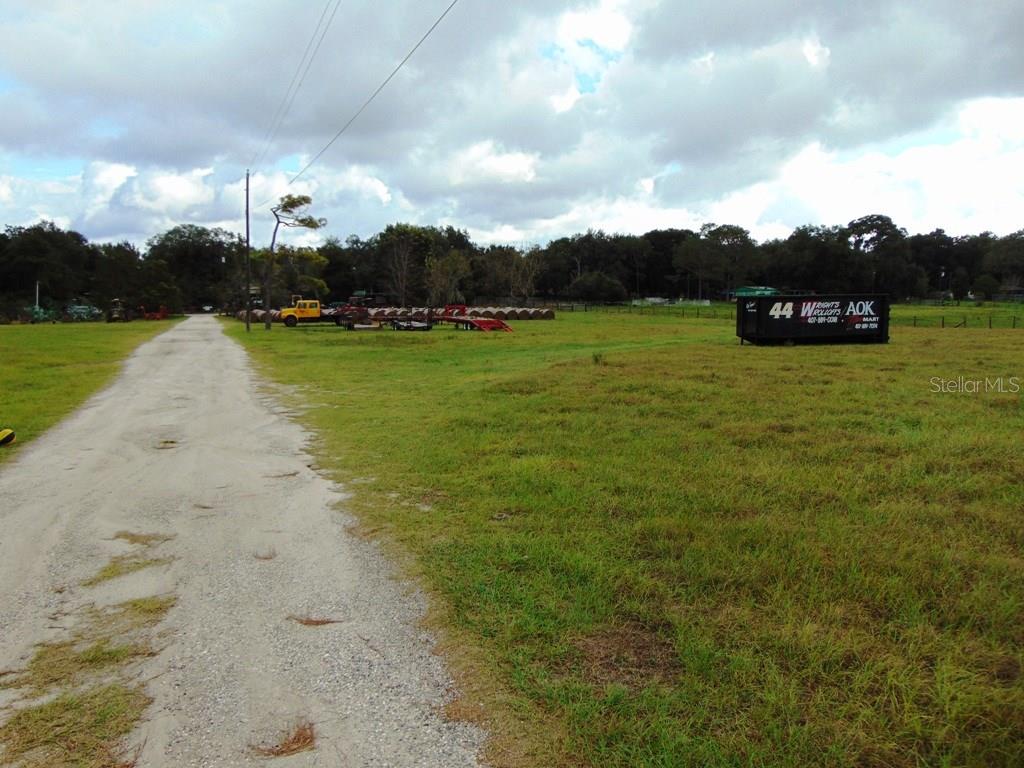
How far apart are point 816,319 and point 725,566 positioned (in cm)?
2097

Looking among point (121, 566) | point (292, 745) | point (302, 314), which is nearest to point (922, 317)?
point (302, 314)

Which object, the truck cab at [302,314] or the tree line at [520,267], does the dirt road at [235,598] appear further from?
the tree line at [520,267]

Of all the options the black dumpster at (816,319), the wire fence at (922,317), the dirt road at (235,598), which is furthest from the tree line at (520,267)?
the dirt road at (235,598)

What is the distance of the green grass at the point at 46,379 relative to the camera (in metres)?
10.7

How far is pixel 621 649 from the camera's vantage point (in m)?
3.43

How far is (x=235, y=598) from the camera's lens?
4148 mm

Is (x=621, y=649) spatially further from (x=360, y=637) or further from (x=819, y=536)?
(x=819, y=536)

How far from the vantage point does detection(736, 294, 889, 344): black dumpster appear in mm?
23016

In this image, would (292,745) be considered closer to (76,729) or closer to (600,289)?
(76,729)

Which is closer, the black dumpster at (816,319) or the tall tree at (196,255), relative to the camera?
the black dumpster at (816,319)

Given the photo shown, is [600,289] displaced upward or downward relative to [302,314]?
upward

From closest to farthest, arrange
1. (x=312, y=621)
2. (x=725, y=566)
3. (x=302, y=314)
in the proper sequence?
1. (x=312, y=621)
2. (x=725, y=566)
3. (x=302, y=314)

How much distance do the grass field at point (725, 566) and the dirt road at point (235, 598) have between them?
0.38 metres

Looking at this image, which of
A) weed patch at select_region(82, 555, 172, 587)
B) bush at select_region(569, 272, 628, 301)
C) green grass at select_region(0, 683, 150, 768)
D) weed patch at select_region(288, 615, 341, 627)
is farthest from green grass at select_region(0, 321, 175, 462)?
bush at select_region(569, 272, 628, 301)
